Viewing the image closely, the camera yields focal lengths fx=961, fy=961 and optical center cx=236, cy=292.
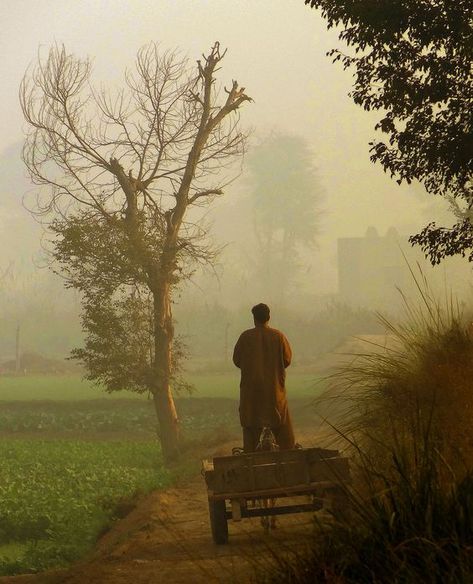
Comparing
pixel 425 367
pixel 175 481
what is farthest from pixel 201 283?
pixel 425 367

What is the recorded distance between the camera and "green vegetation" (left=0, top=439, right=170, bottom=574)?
14234 mm

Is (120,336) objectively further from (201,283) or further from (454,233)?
(201,283)

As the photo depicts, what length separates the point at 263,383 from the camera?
1141cm

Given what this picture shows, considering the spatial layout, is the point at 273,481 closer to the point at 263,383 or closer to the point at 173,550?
the point at 173,550

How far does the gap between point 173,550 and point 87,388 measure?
41.2 metres

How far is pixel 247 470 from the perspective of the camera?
379 inches

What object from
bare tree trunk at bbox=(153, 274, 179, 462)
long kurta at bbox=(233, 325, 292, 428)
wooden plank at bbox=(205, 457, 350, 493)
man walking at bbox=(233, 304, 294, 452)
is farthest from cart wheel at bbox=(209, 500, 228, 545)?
bare tree trunk at bbox=(153, 274, 179, 462)

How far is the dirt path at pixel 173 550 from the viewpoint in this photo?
8.10 m

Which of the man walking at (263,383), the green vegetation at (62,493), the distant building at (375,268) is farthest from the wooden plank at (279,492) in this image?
the distant building at (375,268)

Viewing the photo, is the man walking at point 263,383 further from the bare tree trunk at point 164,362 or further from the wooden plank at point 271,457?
the bare tree trunk at point 164,362

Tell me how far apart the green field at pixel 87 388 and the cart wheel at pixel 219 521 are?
1094 inches

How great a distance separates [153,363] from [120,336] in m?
1.28

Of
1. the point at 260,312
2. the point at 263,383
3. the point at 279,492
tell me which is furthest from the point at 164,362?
the point at 279,492

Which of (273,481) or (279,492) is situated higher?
(273,481)
